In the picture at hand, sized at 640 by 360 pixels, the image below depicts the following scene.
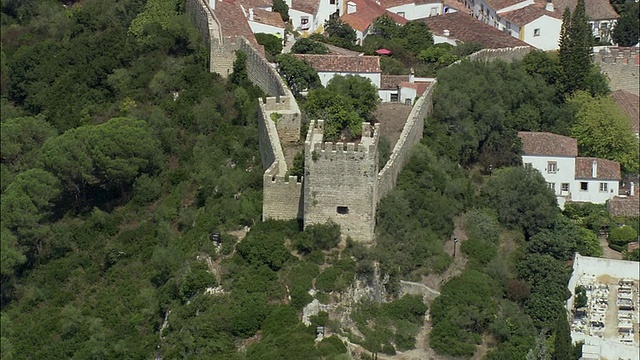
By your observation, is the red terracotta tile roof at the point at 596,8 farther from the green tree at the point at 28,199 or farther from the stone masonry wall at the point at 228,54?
the green tree at the point at 28,199

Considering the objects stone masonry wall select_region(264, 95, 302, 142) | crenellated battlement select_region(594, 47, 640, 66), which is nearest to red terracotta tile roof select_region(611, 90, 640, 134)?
crenellated battlement select_region(594, 47, 640, 66)

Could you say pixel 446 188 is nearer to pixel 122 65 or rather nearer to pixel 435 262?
pixel 435 262

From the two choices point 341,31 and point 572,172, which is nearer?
point 572,172

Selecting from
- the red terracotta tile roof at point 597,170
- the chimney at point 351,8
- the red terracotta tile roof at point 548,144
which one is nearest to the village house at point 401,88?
the red terracotta tile roof at point 548,144

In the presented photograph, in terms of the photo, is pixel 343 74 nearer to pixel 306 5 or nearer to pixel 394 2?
pixel 306 5

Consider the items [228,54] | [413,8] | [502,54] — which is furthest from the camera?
[413,8]

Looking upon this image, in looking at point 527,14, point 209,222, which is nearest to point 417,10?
point 527,14

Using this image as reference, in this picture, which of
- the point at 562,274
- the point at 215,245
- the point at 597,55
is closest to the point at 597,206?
the point at 562,274
